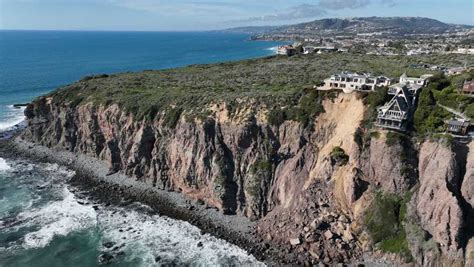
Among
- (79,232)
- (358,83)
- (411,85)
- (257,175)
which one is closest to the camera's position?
(79,232)

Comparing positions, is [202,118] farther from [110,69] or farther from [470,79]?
[110,69]

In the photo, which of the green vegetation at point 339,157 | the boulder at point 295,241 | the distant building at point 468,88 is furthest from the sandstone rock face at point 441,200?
the boulder at point 295,241

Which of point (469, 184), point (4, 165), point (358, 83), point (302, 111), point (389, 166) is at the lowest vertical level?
point (4, 165)

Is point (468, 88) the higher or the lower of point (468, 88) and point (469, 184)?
the higher

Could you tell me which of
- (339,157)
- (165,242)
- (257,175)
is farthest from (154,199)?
(339,157)

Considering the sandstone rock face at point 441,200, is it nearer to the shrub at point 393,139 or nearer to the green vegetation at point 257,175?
the shrub at point 393,139

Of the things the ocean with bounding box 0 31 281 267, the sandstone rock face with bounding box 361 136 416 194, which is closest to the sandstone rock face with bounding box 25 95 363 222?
the sandstone rock face with bounding box 361 136 416 194

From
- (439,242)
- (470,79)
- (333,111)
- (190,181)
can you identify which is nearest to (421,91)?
(470,79)

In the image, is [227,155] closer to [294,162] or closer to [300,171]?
[294,162]
